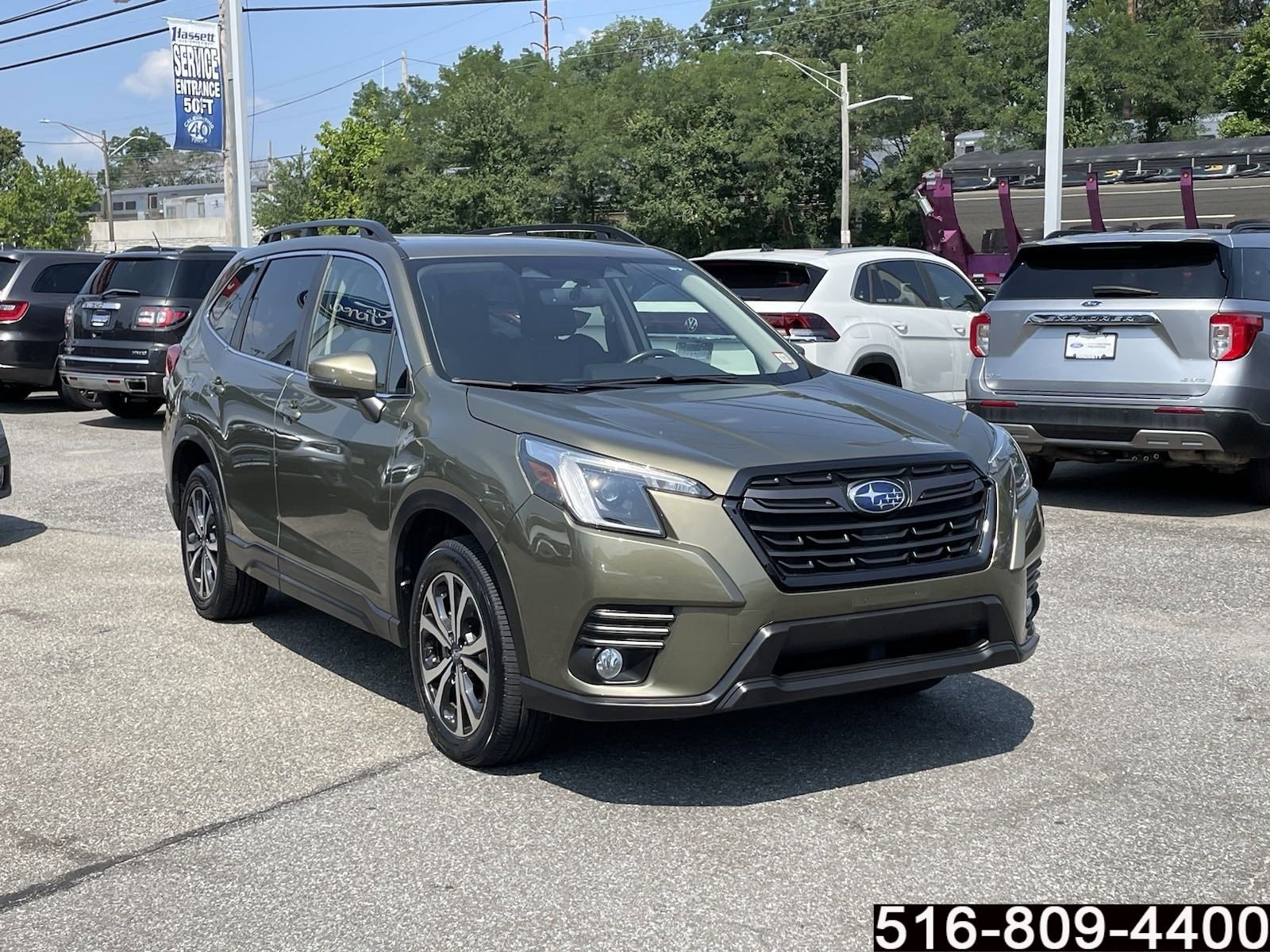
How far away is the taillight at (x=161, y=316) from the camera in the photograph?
50.1 feet

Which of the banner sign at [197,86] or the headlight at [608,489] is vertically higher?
the banner sign at [197,86]

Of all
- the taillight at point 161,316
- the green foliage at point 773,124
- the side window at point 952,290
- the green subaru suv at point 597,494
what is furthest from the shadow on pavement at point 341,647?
the green foliage at point 773,124

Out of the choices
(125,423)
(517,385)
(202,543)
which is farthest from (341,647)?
(125,423)

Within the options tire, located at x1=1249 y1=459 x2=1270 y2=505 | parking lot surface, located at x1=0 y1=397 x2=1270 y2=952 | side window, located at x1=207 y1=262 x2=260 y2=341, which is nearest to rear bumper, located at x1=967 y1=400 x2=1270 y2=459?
tire, located at x1=1249 y1=459 x2=1270 y2=505

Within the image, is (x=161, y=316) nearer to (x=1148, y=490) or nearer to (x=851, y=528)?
(x=1148, y=490)

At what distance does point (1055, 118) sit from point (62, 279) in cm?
1249

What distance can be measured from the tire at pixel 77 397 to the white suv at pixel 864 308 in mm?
7152

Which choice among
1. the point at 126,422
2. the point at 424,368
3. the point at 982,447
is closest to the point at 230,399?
the point at 424,368

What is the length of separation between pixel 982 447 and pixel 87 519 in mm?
7039

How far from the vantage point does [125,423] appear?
16531mm

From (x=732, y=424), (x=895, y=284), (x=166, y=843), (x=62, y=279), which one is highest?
(x=62, y=279)

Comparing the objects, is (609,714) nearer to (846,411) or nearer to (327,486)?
(846,411)

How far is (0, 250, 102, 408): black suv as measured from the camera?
17391 millimetres

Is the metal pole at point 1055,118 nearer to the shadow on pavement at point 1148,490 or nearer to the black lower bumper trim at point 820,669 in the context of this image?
the shadow on pavement at point 1148,490
